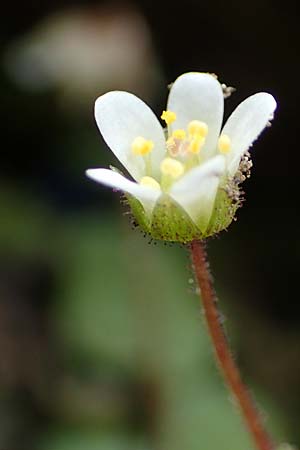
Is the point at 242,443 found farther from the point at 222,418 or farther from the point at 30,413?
the point at 30,413

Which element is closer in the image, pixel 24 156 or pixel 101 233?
pixel 101 233

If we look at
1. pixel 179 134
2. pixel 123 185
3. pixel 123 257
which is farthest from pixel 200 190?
pixel 123 257

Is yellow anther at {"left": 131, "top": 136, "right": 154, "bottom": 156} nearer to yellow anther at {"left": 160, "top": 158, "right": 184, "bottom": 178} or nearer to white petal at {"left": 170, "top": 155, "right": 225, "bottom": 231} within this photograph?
yellow anther at {"left": 160, "top": 158, "right": 184, "bottom": 178}

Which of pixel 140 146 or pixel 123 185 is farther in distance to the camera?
pixel 140 146

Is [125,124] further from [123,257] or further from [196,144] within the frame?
[123,257]

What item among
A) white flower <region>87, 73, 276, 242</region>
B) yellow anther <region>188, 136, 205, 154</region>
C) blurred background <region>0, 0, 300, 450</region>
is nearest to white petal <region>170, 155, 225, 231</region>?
white flower <region>87, 73, 276, 242</region>

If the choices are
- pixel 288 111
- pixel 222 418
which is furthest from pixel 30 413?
pixel 288 111
